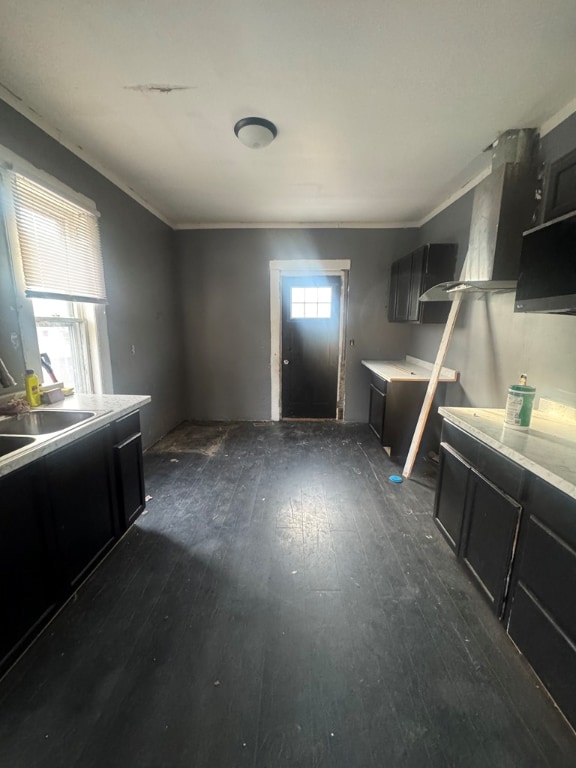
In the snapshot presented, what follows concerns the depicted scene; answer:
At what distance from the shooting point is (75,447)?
4.85 feet

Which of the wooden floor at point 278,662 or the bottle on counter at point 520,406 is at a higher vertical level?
the bottle on counter at point 520,406

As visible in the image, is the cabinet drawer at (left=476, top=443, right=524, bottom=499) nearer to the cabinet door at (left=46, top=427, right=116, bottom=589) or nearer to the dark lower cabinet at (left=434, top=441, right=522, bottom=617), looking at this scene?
the dark lower cabinet at (left=434, top=441, right=522, bottom=617)

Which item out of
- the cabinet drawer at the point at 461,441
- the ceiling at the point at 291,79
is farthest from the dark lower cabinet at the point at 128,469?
the cabinet drawer at the point at 461,441

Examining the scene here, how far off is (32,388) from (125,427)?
0.56m

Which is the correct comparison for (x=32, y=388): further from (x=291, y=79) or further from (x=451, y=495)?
(x=451, y=495)

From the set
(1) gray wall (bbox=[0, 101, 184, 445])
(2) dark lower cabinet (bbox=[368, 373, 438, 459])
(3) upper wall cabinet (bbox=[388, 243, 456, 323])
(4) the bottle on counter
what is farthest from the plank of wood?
(1) gray wall (bbox=[0, 101, 184, 445])

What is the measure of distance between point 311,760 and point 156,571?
1.11 meters

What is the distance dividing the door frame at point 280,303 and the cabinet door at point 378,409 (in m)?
0.64

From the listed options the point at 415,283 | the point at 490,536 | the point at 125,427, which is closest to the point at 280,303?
the point at 415,283

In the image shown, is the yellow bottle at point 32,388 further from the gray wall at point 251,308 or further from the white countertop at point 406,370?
the white countertop at point 406,370

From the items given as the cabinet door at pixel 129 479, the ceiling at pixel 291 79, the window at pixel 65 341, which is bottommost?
the cabinet door at pixel 129 479

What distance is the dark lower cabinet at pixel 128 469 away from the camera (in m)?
1.83

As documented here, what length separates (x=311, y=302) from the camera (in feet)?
13.3

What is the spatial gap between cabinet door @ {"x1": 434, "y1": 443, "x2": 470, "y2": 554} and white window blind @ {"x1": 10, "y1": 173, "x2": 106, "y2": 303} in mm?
2715
